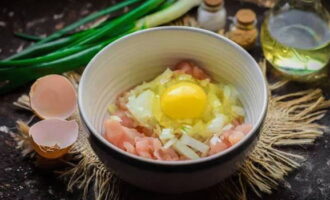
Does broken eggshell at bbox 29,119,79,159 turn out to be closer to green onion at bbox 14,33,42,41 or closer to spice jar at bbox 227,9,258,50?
green onion at bbox 14,33,42,41

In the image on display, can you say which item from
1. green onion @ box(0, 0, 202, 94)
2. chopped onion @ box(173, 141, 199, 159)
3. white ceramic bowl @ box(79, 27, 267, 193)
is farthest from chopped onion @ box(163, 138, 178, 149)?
green onion @ box(0, 0, 202, 94)

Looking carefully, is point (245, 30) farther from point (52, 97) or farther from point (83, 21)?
point (52, 97)

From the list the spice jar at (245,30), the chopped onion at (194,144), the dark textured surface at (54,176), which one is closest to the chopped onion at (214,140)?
the chopped onion at (194,144)

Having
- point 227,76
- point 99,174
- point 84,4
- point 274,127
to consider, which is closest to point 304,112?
point 274,127

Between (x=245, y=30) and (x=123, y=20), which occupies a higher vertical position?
(x=123, y=20)

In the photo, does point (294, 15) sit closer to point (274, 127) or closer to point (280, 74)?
point (280, 74)

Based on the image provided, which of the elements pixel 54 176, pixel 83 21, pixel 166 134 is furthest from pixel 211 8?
pixel 54 176
